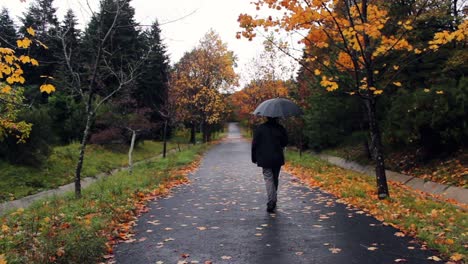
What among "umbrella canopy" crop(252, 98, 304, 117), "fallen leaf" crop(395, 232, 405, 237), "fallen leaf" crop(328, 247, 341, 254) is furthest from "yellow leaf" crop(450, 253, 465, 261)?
"umbrella canopy" crop(252, 98, 304, 117)

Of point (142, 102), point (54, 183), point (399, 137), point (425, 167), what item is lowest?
point (54, 183)

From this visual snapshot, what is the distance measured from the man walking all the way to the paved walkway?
1.52 feet

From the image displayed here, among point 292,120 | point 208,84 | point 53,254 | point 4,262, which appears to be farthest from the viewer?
point 208,84

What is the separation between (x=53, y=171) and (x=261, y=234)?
15340 mm

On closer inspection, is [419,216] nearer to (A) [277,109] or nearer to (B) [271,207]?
(B) [271,207]

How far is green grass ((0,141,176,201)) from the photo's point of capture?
15.9 metres

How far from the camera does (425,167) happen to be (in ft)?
44.6

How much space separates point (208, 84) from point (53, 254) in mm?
35051

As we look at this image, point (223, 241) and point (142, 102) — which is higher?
point (142, 102)

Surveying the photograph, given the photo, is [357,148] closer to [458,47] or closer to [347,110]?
[347,110]

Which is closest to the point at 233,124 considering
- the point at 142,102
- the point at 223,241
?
the point at 142,102

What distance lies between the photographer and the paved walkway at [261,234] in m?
5.24

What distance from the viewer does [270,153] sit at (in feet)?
26.4

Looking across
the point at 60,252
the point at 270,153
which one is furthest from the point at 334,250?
the point at 60,252
